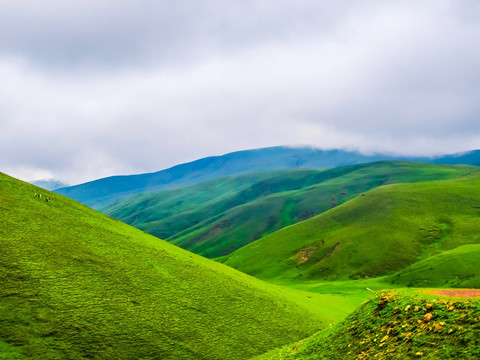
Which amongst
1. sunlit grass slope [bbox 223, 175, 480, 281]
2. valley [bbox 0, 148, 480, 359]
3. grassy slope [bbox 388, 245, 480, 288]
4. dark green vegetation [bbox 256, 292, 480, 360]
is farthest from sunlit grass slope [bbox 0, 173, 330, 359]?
sunlit grass slope [bbox 223, 175, 480, 281]

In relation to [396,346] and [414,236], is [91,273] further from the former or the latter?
[414,236]

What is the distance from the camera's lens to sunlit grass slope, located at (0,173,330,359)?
34281mm

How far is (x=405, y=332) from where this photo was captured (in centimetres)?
2225

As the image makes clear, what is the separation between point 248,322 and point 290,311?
812 cm

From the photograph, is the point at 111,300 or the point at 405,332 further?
the point at 111,300

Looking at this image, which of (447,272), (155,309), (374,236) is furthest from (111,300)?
(374,236)

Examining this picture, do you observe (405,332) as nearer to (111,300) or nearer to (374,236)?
(111,300)

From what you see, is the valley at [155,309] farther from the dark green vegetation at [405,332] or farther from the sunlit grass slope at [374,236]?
the sunlit grass slope at [374,236]

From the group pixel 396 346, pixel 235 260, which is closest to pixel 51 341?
pixel 396 346

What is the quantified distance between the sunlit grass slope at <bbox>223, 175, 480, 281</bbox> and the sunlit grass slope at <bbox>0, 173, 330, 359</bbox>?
76.5 metres

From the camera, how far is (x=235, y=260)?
168000 millimetres

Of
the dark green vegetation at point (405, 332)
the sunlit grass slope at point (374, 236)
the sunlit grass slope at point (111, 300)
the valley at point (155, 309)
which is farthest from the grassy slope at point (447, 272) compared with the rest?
the dark green vegetation at point (405, 332)

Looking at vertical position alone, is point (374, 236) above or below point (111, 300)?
below

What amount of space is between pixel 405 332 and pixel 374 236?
12377 centimetres
